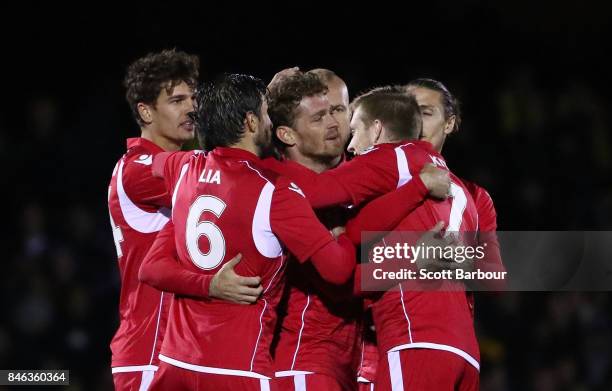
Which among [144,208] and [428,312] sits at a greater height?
[144,208]

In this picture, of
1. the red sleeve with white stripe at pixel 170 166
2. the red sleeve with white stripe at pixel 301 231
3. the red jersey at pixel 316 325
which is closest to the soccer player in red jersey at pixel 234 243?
the red sleeve with white stripe at pixel 301 231

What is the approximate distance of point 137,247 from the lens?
482cm

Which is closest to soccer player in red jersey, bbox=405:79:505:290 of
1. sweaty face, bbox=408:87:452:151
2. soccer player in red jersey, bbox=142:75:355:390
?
sweaty face, bbox=408:87:452:151

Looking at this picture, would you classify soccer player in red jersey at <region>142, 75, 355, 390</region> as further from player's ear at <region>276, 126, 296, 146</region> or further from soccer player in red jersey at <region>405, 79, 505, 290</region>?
soccer player in red jersey at <region>405, 79, 505, 290</region>

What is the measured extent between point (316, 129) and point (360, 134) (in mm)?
201

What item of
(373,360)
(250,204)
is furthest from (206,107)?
(373,360)

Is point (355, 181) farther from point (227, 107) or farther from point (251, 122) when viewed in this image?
point (227, 107)

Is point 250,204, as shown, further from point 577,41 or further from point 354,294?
point 577,41

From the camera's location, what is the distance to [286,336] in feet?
14.7

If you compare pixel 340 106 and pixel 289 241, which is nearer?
pixel 289 241

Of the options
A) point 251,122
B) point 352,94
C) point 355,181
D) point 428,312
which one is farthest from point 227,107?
point 352,94

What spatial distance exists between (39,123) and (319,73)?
5492 millimetres

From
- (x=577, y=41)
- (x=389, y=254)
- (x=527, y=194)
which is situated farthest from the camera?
(x=577, y=41)

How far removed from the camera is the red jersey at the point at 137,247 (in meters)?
4.72
